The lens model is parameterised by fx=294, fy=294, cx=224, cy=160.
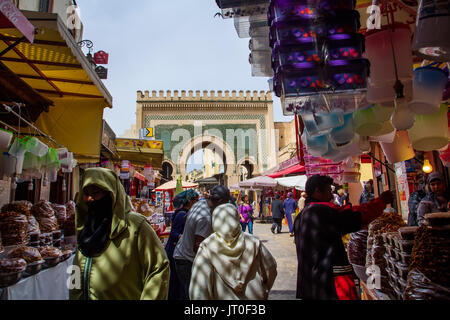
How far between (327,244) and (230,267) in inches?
24.1

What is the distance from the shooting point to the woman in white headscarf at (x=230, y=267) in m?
1.70

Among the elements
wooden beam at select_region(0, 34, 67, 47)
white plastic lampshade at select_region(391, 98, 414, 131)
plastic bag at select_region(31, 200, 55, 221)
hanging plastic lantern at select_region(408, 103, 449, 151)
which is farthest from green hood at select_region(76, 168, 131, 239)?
plastic bag at select_region(31, 200, 55, 221)

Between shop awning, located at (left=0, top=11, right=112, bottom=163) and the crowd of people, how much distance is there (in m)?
1.78

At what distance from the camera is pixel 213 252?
177 cm

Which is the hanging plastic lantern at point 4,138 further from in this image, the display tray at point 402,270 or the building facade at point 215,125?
the building facade at point 215,125

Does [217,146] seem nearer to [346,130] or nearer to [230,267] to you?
[346,130]

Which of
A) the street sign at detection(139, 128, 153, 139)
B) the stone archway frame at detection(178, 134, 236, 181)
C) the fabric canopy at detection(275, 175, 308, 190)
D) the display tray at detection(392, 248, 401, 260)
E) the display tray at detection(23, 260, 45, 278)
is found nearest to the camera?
the display tray at detection(392, 248, 401, 260)

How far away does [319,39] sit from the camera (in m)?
1.55

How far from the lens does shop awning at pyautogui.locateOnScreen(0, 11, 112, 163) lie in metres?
2.65

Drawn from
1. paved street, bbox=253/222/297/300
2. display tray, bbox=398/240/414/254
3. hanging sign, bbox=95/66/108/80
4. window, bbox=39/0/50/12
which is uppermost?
window, bbox=39/0/50/12

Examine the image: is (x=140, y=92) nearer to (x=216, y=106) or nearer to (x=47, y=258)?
(x=216, y=106)

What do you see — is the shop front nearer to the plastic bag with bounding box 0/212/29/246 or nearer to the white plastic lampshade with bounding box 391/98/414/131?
the plastic bag with bounding box 0/212/29/246

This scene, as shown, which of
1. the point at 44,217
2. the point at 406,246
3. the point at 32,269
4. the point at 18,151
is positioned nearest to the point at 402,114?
the point at 406,246

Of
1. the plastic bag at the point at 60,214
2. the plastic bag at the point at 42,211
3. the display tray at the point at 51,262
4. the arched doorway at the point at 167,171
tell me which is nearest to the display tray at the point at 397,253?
the display tray at the point at 51,262
